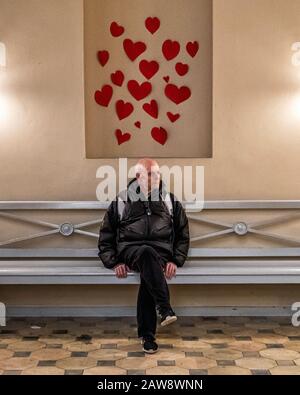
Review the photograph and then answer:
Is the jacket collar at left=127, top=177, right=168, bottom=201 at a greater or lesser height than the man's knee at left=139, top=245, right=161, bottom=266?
greater

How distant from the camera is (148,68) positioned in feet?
15.4

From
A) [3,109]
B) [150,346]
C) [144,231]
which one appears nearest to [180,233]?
[144,231]

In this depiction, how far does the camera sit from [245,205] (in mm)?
4406

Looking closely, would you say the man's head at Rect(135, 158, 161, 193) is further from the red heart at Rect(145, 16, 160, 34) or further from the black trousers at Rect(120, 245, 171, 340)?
the red heart at Rect(145, 16, 160, 34)

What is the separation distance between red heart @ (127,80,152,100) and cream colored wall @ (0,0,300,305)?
44cm

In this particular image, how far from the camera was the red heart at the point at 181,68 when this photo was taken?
15.3 feet

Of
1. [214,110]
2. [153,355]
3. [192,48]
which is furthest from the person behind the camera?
[192,48]

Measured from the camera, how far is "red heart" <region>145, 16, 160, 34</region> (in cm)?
466

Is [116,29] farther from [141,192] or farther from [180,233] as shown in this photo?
[180,233]

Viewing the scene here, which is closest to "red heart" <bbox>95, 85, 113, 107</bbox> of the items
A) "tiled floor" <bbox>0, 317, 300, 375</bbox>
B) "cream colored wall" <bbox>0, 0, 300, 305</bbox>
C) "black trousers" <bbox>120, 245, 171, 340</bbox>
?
"cream colored wall" <bbox>0, 0, 300, 305</bbox>

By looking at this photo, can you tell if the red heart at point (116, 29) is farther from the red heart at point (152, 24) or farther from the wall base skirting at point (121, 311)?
the wall base skirting at point (121, 311)

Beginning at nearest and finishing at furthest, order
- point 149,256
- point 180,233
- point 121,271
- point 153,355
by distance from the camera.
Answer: point 153,355
point 149,256
point 121,271
point 180,233

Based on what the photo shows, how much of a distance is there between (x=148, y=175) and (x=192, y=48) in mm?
1205

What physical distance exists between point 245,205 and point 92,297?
1284 mm
